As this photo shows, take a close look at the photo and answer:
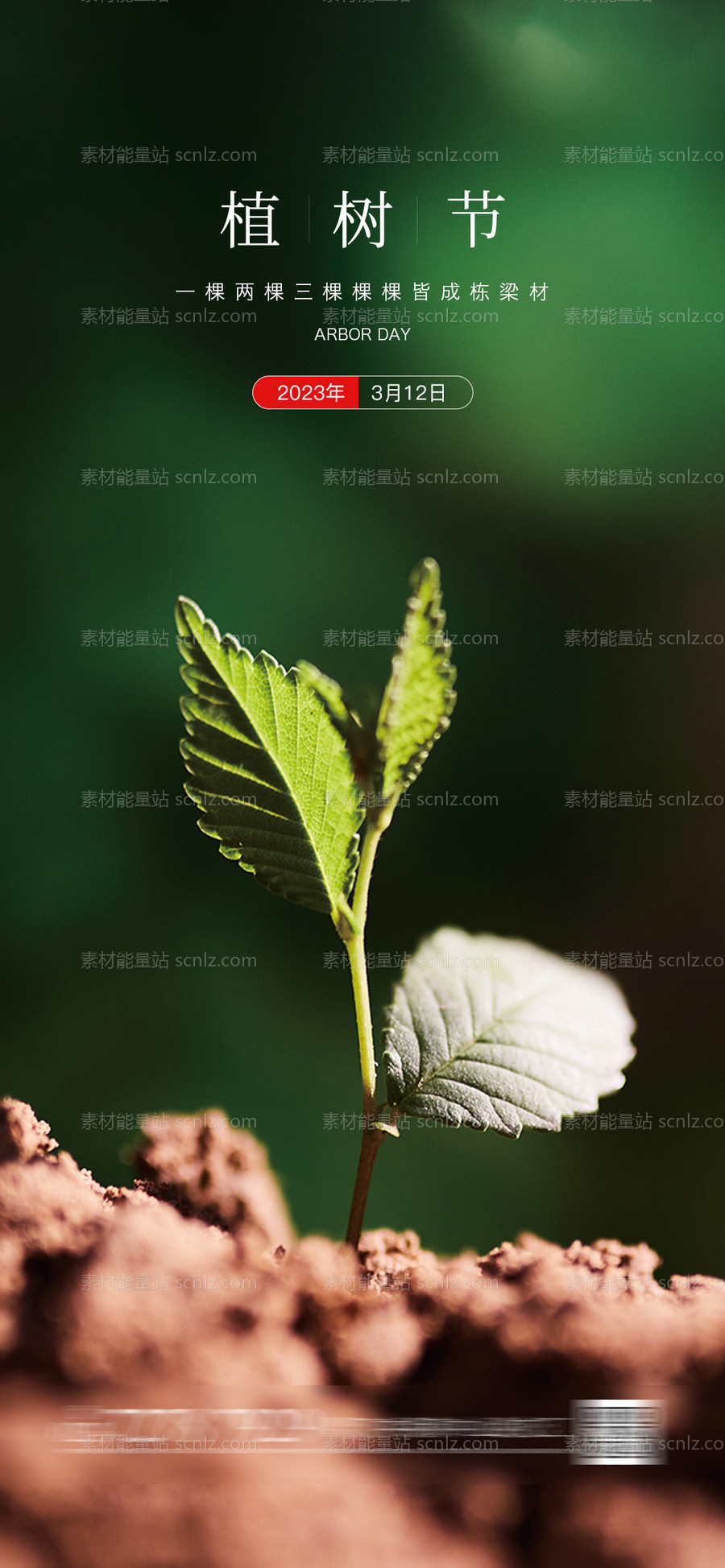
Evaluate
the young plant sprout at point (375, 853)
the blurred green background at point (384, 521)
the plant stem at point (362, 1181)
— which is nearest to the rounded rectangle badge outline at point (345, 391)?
the blurred green background at point (384, 521)

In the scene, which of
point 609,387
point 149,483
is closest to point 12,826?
point 149,483

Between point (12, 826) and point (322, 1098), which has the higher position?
point (12, 826)

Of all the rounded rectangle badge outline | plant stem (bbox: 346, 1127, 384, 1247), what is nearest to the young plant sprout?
plant stem (bbox: 346, 1127, 384, 1247)

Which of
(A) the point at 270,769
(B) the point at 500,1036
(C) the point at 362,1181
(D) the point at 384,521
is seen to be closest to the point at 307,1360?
(C) the point at 362,1181

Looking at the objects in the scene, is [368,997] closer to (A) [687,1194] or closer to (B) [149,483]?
(A) [687,1194]

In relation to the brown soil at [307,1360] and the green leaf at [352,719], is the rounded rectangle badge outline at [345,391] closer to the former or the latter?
the green leaf at [352,719]

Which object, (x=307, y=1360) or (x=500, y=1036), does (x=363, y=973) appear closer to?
(x=500, y=1036)
